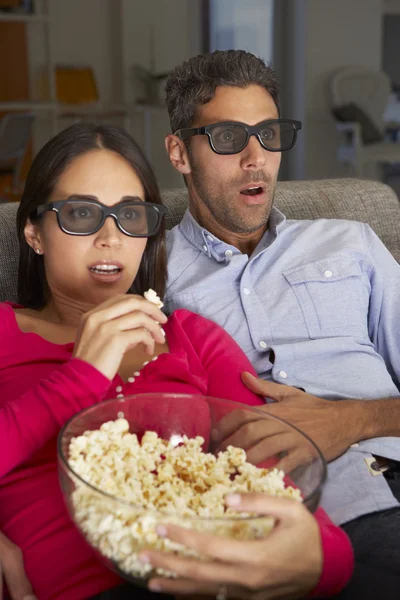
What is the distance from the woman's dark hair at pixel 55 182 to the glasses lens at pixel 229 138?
31 centimetres

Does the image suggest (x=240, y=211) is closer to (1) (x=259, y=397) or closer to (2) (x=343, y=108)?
(1) (x=259, y=397)

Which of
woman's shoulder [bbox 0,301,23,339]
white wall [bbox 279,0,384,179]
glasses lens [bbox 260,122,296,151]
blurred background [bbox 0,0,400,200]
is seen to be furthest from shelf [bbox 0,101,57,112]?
woman's shoulder [bbox 0,301,23,339]

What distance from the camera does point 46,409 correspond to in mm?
1190

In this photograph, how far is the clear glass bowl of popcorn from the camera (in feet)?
2.89

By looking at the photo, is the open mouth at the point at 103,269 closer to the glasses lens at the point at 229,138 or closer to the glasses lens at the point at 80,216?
the glasses lens at the point at 80,216

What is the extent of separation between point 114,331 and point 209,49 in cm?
757

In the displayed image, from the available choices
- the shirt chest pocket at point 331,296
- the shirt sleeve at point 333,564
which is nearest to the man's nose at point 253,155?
the shirt chest pocket at point 331,296

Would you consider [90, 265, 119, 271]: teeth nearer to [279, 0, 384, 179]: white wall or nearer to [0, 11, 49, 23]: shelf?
[0, 11, 49, 23]: shelf

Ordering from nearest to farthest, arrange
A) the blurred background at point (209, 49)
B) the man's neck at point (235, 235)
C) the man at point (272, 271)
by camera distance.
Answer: the man at point (272, 271) < the man's neck at point (235, 235) < the blurred background at point (209, 49)

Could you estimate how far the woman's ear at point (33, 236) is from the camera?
1579 millimetres

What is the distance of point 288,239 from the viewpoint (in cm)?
195

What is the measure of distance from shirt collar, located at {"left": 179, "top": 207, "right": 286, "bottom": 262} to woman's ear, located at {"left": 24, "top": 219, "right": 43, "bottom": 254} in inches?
17.2

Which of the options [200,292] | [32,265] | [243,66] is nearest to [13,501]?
[32,265]

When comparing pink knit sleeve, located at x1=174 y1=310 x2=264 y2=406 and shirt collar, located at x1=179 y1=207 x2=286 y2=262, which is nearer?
pink knit sleeve, located at x1=174 y1=310 x2=264 y2=406
